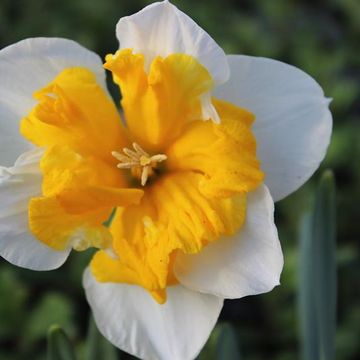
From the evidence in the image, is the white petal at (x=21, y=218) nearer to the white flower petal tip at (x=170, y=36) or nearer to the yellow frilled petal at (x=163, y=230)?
the yellow frilled petal at (x=163, y=230)

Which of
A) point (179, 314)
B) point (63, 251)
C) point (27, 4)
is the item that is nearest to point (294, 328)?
point (179, 314)

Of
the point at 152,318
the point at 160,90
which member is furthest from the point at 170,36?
the point at 152,318

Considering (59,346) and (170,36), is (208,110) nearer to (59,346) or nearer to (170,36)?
(170,36)

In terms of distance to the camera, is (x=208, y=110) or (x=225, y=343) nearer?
(x=208, y=110)

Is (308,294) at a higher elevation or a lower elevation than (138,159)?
lower

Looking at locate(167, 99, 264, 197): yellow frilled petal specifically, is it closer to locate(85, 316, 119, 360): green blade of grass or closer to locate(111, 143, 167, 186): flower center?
locate(111, 143, 167, 186): flower center

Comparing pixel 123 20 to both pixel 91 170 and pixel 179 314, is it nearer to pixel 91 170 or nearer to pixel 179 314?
pixel 91 170

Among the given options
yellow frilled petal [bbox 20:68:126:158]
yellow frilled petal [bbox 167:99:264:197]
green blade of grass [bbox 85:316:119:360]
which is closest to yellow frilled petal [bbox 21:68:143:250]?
yellow frilled petal [bbox 20:68:126:158]
